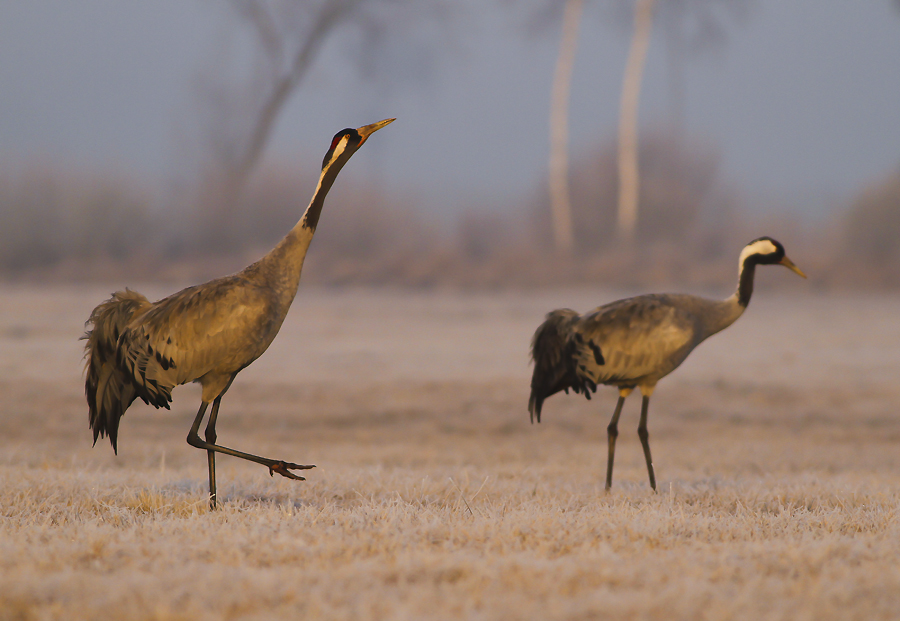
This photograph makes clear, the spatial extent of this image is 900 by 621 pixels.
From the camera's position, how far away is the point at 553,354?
17.8 feet

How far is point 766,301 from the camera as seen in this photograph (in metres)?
18.0

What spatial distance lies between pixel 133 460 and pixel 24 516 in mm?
2939

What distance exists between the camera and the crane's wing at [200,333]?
3.97m

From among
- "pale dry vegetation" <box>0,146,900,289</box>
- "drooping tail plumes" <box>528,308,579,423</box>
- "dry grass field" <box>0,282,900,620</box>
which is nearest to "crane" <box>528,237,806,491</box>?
"drooping tail plumes" <box>528,308,579,423</box>

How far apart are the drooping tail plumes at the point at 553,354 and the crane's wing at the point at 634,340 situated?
0.14 m

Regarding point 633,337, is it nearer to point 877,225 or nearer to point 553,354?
point 553,354

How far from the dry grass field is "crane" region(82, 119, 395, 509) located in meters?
0.54

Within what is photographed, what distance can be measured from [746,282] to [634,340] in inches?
38.7

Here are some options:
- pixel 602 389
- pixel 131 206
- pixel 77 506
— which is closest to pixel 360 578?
pixel 77 506

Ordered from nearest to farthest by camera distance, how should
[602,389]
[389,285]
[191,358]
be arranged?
[191,358]
[602,389]
[389,285]

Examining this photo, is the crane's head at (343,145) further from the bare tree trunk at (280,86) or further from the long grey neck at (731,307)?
the bare tree trunk at (280,86)

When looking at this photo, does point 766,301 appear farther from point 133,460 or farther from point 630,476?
point 133,460

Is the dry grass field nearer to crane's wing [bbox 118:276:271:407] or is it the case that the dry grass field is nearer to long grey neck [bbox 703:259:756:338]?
crane's wing [bbox 118:276:271:407]

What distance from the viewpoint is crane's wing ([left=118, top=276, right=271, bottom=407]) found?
3.97m
